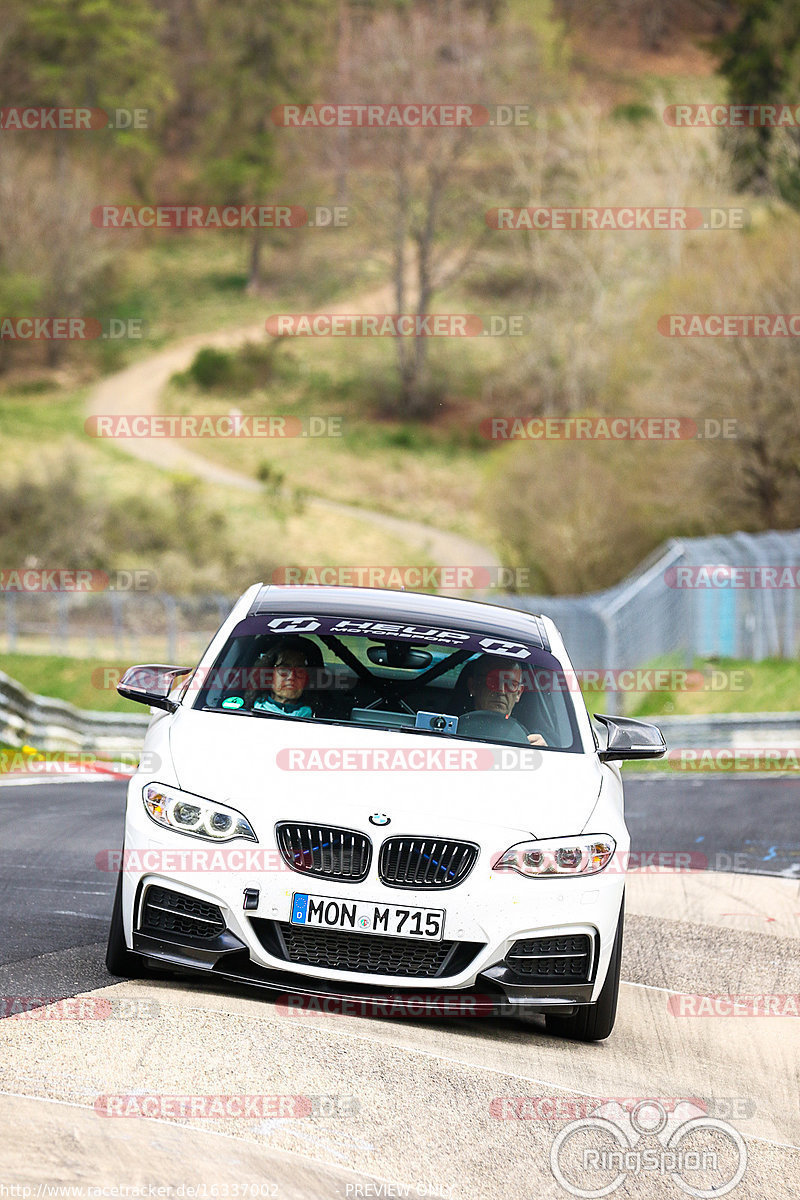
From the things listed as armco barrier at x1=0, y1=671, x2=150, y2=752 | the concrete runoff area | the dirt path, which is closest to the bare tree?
the dirt path

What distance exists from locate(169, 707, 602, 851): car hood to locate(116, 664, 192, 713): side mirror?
276mm

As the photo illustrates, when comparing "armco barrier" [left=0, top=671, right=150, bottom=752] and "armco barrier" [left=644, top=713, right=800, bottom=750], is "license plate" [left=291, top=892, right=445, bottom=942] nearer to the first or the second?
"armco barrier" [left=0, top=671, right=150, bottom=752]

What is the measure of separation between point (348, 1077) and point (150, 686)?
90.4 inches

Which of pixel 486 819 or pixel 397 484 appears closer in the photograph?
pixel 486 819

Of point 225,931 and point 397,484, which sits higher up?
point 225,931

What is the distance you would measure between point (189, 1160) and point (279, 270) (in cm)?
9041

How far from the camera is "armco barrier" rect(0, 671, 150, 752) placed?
18844 mm

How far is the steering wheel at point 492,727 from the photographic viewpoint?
22.1 feet

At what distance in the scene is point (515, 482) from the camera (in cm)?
4212

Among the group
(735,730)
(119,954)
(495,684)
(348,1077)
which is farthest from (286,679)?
(735,730)

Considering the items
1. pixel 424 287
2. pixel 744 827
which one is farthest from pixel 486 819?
pixel 424 287

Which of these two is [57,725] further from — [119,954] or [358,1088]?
[358,1088]

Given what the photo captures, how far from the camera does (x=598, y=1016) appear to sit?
6.16 m

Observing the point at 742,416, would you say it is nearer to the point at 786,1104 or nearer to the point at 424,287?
the point at 786,1104
